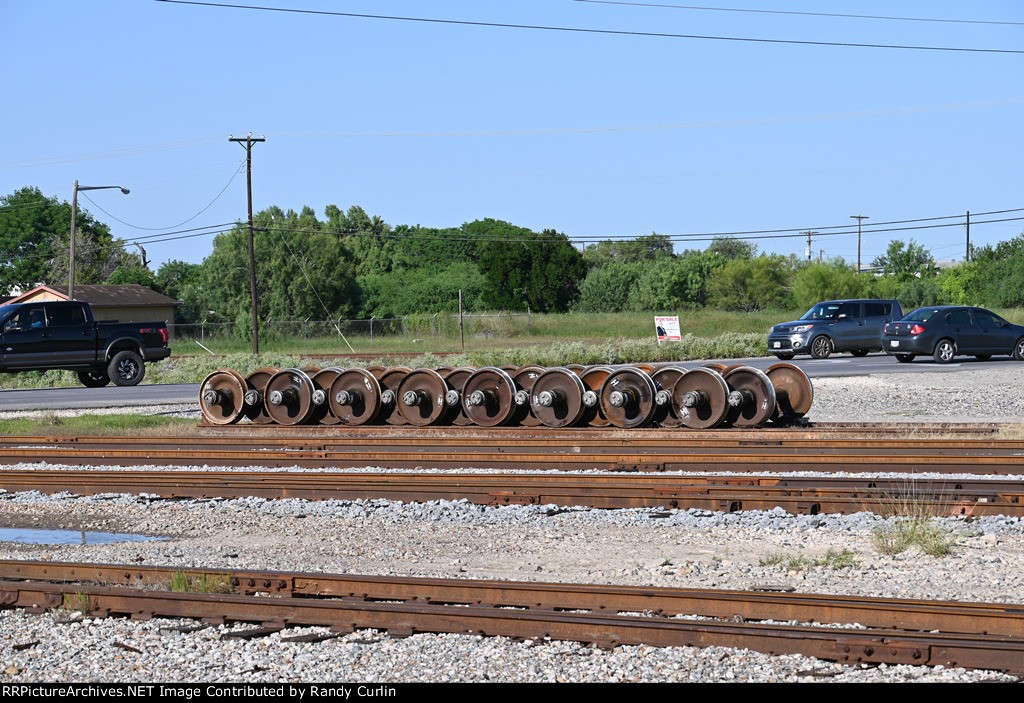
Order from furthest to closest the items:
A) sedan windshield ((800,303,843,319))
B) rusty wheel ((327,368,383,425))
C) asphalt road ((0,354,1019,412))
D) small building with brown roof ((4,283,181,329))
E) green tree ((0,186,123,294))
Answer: green tree ((0,186,123,294))
small building with brown roof ((4,283,181,329))
sedan windshield ((800,303,843,319))
asphalt road ((0,354,1019,412))
rusty wheel ((327,368,383,425))

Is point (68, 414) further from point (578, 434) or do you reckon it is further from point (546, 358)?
point (546, 358)

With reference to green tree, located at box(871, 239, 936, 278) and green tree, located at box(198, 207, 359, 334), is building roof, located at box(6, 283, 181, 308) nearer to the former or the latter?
green tree, located at box(198, 207, 359, 334)

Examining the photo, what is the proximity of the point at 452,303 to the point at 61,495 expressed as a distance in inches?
2977

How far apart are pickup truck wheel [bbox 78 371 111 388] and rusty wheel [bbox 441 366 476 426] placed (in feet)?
51.7

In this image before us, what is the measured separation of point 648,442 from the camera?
15125 mm

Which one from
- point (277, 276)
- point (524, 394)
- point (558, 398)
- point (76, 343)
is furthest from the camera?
point (277, 276)

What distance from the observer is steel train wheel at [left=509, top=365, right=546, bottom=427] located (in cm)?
1761

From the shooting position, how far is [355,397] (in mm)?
→ 18516

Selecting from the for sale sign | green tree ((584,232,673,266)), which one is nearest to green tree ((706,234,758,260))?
green tree ((584,232,673,266))

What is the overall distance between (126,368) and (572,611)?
1028 inches

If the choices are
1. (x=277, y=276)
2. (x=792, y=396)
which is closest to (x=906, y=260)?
(x=277, y=276)

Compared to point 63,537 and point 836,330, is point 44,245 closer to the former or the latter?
point 836,330

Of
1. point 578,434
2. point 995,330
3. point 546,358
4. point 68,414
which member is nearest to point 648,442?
point 578,434

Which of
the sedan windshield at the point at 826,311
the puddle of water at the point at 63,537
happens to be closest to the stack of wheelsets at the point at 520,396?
the puddle of water at the point at 63,537
